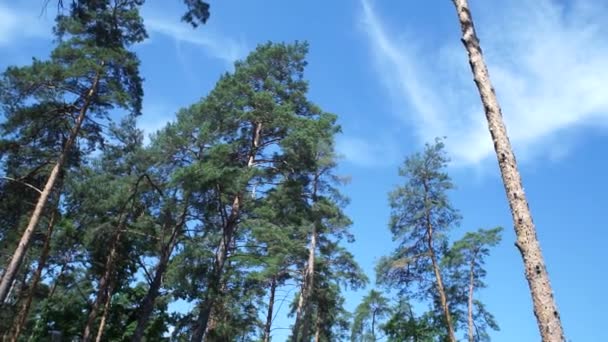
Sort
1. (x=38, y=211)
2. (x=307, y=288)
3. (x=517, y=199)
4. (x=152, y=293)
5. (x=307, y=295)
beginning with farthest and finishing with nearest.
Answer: (x=307, y=288) < (x=307, y=295) < (x=152, y=293) < (x=38, y=211) < (x=517, y=199)

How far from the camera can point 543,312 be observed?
4602mm

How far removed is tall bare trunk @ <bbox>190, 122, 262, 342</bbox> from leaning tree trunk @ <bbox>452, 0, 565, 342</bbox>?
9196 millimetres

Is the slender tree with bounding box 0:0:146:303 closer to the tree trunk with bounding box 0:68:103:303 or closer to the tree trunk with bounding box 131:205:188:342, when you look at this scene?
the tree trunk with bounding box 0:68:103:303

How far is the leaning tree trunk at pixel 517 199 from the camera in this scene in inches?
181

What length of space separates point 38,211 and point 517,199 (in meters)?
12.3

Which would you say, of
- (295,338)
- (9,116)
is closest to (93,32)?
(9,116)

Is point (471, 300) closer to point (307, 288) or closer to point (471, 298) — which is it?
point (471, 298)

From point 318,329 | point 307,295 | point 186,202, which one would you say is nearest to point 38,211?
point 186,202

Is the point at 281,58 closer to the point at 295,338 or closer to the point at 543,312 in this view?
the point at 295,338

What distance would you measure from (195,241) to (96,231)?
4.96m

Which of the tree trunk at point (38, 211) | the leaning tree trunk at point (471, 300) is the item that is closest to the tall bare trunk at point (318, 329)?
the leaning tree trunk at point (471, 300)

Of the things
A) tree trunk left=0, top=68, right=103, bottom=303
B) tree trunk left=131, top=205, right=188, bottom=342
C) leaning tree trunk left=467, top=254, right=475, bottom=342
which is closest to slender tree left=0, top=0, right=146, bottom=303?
tree trunk left=0, top=68, right=103, bottom=303

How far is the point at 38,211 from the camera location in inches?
477

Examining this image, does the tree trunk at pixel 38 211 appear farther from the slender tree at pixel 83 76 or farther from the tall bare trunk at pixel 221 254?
the tall bare trunk at pixel 221 254
